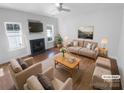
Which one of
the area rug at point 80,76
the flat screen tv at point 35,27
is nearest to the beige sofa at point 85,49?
the area rug at point 80,76

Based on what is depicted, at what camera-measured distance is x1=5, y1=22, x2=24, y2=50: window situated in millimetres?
4043

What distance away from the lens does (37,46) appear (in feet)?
17.7

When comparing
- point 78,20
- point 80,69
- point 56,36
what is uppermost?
point 78,20

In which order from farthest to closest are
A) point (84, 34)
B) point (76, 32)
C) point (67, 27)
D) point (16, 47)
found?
point (67, 27)
point (76, 32)
point (84, 34)
point (16, 47)

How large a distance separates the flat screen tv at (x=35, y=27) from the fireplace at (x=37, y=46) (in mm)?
662

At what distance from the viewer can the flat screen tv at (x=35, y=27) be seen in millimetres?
4846

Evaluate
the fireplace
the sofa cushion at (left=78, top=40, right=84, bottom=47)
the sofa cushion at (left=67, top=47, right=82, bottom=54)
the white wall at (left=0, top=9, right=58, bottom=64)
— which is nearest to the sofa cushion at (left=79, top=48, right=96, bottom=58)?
the sofa cushion at (left=67, top=47, right=82, bottom=54)

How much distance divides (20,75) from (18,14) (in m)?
3.53

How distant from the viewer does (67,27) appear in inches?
242

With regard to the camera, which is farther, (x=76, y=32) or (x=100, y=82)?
(x=76, y=32)

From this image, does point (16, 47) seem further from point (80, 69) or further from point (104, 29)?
point (104, 29)

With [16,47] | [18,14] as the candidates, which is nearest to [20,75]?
[16,47]

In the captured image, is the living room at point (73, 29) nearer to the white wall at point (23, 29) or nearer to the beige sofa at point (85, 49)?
the white wall at point (23, 29)

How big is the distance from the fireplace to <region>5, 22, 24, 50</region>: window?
663mm
